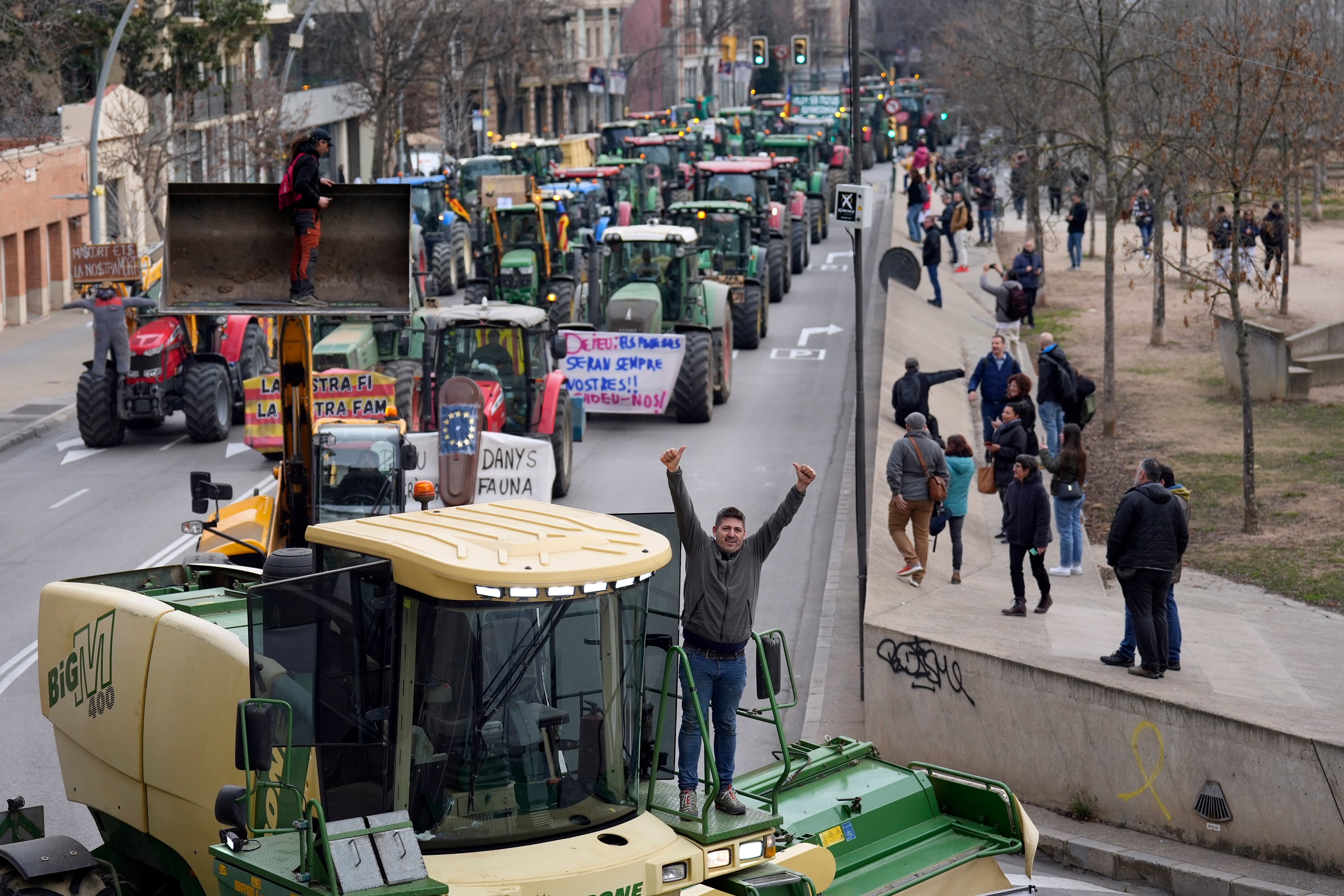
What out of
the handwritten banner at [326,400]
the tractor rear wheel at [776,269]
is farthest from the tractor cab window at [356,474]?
the tractor rear wheel at [776,269]

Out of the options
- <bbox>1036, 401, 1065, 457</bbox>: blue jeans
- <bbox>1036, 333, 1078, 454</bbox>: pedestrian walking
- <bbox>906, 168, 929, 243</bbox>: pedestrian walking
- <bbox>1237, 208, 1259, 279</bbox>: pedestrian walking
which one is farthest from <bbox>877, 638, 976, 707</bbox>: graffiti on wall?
<bbox>906, 168, 929, 243</bbox>: pedestrian walking

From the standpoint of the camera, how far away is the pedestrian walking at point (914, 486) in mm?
15031

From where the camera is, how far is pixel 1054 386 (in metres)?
18.8

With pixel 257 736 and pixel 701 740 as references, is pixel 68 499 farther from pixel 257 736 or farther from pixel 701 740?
pixel 257 736

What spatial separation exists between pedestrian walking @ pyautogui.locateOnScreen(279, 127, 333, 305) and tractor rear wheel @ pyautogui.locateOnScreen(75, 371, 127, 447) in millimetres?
9682

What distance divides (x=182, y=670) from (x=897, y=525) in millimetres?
8499

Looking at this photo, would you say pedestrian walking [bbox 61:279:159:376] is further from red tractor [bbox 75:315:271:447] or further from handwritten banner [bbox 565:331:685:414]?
handwritten banner [bbox 565:331:685:414]

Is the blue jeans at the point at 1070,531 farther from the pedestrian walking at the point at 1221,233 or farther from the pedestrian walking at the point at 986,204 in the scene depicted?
the pedestrian walking at the point at 986,204

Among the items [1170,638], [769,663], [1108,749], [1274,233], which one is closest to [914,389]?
[1170,638]

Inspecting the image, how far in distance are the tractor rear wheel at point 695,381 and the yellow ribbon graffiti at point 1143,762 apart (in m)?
13.4

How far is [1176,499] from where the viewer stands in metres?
11.8

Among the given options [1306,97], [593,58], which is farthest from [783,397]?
[593,58]

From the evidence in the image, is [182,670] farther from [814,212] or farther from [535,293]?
[814,212]

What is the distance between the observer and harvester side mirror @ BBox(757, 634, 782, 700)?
777 cm
